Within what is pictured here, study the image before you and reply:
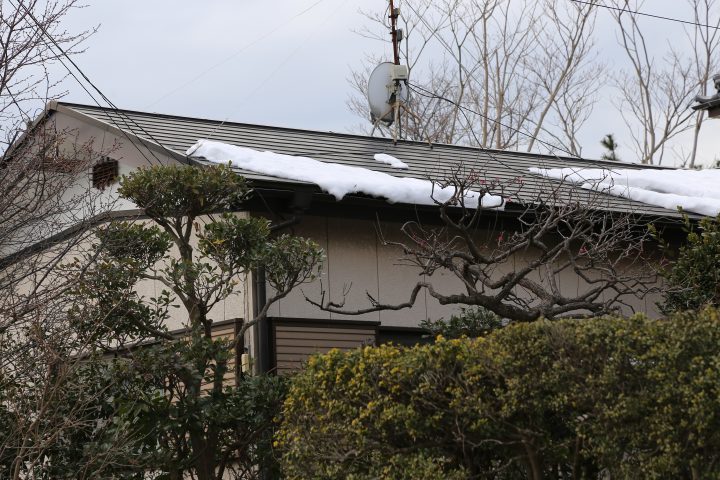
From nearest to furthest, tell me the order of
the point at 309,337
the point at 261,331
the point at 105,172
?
the point at 261,331 → the point at 309,337 → the point at 105,172

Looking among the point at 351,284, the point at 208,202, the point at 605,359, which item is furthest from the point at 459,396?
the point at 351,284

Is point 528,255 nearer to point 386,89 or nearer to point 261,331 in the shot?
point 261,331

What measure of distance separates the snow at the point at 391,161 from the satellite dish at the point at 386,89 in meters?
1.37

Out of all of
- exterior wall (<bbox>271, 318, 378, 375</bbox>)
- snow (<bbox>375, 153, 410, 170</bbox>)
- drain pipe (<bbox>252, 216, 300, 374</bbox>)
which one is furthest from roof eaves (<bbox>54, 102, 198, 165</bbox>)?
snow (<bbox>375, 153, 410, 170</bbox>)

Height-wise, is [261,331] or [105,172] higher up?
[105,172]

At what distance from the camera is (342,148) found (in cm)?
1235

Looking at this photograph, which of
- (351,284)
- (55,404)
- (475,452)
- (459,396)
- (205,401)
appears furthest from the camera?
(351,284)

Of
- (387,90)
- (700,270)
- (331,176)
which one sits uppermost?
(387,90)

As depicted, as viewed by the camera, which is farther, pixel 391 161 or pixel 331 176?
pixel 391 161

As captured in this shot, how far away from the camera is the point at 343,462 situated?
21.2 ft

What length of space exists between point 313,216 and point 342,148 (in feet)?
8.34

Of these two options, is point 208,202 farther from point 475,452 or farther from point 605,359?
point 605,359

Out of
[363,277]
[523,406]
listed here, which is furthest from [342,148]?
[523,406]

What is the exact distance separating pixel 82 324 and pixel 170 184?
1.25m
